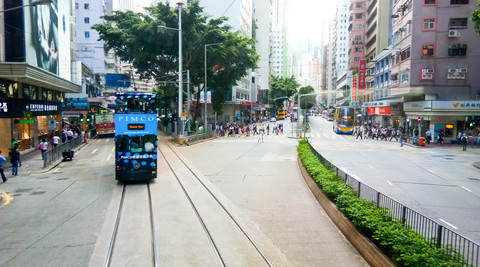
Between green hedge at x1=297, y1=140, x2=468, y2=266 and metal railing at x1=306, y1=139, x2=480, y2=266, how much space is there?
9.6 inches

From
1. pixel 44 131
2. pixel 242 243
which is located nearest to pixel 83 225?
pixel 242 243

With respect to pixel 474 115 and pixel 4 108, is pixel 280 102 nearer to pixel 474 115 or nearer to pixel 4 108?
pixel 474 115

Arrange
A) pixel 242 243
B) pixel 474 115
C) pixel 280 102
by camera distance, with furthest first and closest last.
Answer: pixel 280 102
pixel 474 115
pixel 242 243

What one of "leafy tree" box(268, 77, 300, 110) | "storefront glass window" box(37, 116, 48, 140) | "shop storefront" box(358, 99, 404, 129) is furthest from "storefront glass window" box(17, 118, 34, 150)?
"leafy tree" box(268, 77, 300, 110)

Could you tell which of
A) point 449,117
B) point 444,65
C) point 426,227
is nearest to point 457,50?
point 444,65

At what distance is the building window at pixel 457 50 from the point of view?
39.4 m

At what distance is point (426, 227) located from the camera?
8.78m

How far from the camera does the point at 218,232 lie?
10438mm

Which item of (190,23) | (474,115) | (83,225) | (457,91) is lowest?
(83,225)

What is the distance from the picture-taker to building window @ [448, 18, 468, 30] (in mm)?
39469

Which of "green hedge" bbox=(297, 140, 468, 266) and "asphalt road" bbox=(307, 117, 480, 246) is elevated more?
"green hedge" bbox=(297, 140, 468, 266)

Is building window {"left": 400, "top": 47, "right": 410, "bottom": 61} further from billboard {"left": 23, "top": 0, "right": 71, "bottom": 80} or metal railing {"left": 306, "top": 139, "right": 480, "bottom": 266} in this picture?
billboard {"left": 23, "top": 0, "right": 71, "bottom": 80}

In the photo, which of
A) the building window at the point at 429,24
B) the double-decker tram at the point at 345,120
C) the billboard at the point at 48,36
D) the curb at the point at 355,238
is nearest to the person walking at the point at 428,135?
the building window at the point at 429,24

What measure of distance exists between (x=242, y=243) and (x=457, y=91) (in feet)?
126
